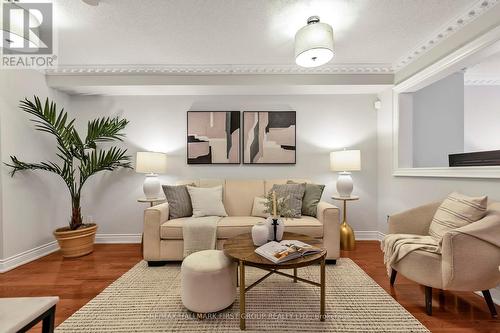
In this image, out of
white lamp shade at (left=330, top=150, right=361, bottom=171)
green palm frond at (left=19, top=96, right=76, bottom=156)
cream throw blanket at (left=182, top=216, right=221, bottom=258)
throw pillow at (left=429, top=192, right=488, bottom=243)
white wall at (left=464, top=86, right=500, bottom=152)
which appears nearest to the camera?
throw pillow at (left=429, top=192, right=488, bottom=243)

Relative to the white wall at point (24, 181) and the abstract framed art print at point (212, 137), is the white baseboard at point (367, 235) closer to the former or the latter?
the abstract framed art print at point (212, 137)

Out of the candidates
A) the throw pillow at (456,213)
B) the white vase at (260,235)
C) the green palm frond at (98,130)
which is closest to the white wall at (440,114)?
the throw pillow at (456,213)

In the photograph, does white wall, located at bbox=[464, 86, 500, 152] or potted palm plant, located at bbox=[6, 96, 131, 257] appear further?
white wall, located at bbox=[464, 86, 500, 152]

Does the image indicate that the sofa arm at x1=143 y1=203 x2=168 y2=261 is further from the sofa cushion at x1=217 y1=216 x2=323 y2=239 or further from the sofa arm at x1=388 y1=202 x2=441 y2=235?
the sofa arm at x1=388 y1=202 x2=441 y2=235

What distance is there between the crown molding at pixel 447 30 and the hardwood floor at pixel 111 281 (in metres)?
2.39

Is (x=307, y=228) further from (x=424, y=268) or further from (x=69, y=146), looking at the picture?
(x=69, y=146)

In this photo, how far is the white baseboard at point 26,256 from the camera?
2416mm

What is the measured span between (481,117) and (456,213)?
3.39m

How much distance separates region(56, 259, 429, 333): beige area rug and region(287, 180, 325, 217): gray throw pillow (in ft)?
2.63

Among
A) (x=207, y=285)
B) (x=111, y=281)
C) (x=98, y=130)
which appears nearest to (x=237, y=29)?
(x=98, y=130)

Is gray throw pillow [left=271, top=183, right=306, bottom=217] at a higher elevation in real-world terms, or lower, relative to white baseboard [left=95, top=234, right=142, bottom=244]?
higher

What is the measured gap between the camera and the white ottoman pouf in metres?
1.57

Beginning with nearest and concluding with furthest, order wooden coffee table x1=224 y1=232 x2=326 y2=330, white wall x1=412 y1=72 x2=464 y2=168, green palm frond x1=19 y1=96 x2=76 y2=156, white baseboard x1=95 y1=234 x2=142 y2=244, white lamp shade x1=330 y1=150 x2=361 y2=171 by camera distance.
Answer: wooden coffee table x1=224 y1=232 x2=326 y2=330 → green palm frond x1=19 y1=96 x2=76 y2=156 → white lamp shade x1=330 y1=150 x2=361 y2=171 → white wall x1=412 y1=72 x2=464 y2=168 → white baseboard x1=95 y1=234 x2=142 y2=244

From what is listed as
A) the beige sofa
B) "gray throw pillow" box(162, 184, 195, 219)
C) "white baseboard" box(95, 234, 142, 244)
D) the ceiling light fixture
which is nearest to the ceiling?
the ceiling light fixture
